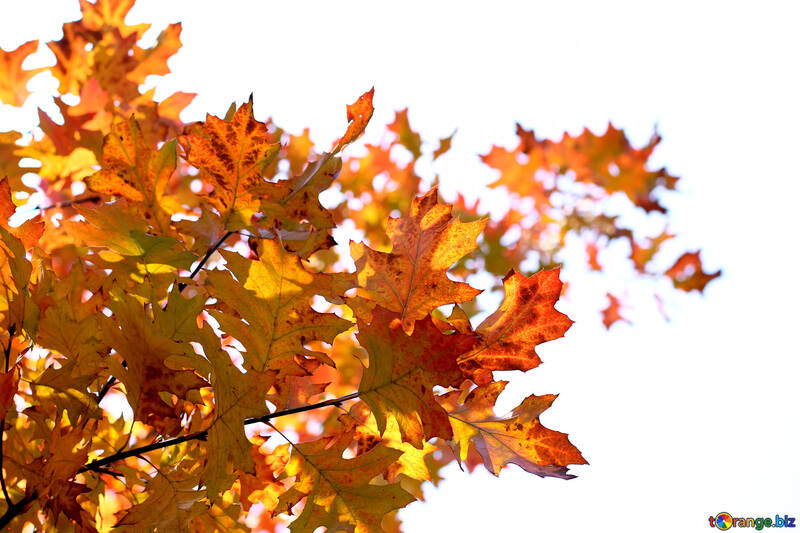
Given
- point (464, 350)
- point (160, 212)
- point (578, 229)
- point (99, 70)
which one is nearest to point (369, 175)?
point (578, 229)

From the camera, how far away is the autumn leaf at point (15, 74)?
1.79 m

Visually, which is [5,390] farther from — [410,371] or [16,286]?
[410,371]

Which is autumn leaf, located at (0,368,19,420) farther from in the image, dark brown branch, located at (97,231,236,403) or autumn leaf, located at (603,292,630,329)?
autumn leaf, located at (603,292,630,329)

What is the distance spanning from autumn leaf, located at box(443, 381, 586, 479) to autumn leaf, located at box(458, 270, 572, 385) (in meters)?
0.05

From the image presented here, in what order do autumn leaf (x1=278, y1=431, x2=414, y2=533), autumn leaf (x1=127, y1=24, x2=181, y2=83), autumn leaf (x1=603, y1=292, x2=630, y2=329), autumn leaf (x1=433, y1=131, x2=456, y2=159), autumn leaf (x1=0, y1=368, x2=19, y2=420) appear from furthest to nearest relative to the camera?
autumn leaf (x1=603, y1=292, x2=630, y2=329), autumn leaf (x1=433, y1=131, x2=456, y2=159), autumn leaf (x1=127, y1=24, x2=181, y2=83), autumn leaf (x1=278, y1=431, x2=414, y2=533), autumn leaf (x1=0, y1=368, x2=19, y2=420)

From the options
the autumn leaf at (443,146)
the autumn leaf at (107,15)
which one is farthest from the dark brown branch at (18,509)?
the autumn leaf at (443,146)

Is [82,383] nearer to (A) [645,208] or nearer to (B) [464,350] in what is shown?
(B) [464,350]

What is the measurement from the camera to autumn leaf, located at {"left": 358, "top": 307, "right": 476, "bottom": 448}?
0.73 m

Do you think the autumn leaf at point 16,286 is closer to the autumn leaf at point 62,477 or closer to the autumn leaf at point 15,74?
the autumn leaf at point 62,477

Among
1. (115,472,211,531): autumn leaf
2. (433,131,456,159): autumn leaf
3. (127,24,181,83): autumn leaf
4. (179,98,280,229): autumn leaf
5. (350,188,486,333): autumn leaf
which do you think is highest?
(433,131,456,159): autumn leaf

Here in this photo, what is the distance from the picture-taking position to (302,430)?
2.84 m

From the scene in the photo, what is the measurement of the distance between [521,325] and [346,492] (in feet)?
1.04

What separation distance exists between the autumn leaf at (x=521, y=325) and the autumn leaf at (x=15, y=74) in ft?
5.48

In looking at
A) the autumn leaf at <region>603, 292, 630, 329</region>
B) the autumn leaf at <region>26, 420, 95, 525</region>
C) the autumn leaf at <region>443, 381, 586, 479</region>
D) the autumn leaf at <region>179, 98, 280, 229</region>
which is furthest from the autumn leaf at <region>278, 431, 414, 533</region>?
the autumn leaf at <region>603, 292, 630, 329</region>
